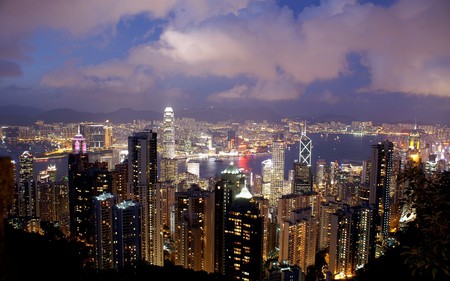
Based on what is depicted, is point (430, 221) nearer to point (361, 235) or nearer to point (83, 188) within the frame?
point (361, 235)

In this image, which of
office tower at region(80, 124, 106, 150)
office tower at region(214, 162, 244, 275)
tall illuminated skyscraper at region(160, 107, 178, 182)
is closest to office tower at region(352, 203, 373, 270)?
office tower at region(214, 162, 244, 275)

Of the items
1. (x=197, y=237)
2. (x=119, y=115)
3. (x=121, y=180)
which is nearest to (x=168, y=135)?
(x=119, y=115)

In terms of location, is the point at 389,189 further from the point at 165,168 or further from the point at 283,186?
the point at 165,168

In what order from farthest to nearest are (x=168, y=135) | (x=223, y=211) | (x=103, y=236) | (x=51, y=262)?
(x=168, y=135), (x=223, y=211), (x=103, y=236), (x=51, y=262)

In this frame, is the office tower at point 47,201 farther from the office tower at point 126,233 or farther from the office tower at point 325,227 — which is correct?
the office tower at point 325,227

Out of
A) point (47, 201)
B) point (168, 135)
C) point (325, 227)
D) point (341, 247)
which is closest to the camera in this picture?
point (341, 247)

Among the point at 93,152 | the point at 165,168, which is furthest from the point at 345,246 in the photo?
the point at 93,152

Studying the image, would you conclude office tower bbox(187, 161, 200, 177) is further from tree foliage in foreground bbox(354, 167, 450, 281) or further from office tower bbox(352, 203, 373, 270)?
tree foliage in foreground bbox(354, 167, 450, 281)
